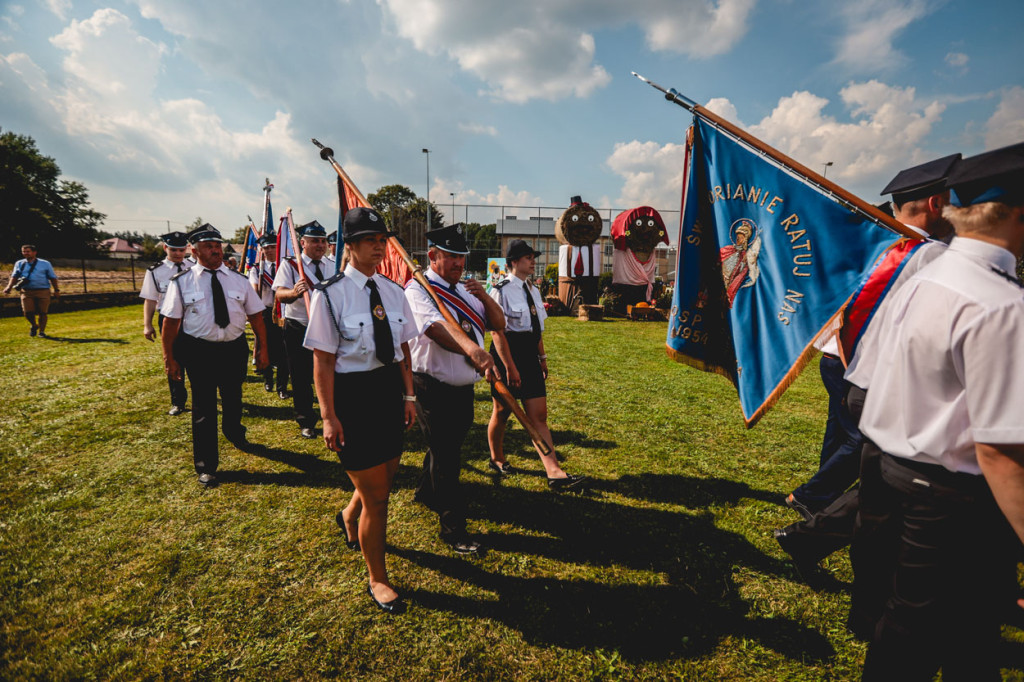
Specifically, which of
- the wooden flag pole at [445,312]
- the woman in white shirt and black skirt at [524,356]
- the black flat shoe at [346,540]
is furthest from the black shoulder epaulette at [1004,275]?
the black flat shoe at [346,540]

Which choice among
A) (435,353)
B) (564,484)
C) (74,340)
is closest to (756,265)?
(435,353)

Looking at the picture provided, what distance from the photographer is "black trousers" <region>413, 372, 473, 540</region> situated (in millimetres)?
3301

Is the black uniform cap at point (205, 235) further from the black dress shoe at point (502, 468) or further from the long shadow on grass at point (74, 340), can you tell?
the long shadow on grass at point (74, 340)

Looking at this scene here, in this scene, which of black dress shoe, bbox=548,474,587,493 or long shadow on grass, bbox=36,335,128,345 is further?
long shadow on grass, bbox=36,335,128,345

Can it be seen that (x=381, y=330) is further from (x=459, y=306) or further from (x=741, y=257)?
(x=741, y=257)

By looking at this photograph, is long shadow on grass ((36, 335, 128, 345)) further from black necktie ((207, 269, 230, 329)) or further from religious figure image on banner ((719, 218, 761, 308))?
religious figure image on banner ((719, 218, 761, 308))

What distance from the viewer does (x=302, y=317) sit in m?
5.53

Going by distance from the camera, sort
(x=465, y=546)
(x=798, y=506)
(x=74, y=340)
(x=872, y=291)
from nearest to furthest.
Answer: (x=872, y=291) < (x=465, y=546) < (x=798, y=506) < (x=74, y=340)

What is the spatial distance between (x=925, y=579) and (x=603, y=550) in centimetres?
208

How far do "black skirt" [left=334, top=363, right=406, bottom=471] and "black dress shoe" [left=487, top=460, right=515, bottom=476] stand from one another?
2.10 m

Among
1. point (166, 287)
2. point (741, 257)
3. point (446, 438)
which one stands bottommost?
point (446, 438)

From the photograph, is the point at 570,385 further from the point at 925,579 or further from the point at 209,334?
the point at 925,579

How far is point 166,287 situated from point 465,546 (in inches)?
233

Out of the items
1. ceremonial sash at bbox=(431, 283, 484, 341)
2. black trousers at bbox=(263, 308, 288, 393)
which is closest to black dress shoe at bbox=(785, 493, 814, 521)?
ceremonial sash at bbox=(431, 283, 484, 341)
